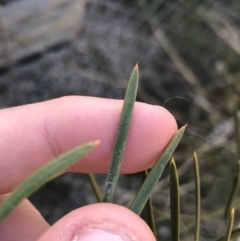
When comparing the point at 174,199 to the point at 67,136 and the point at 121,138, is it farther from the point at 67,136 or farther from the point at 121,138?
the point at 67,136

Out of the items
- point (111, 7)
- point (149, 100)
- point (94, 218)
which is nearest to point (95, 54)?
point (111, 7)

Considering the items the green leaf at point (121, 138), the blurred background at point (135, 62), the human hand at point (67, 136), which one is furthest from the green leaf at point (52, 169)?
the blurred background at point (135, 62)

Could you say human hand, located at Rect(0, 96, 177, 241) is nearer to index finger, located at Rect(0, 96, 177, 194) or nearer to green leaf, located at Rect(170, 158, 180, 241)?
index finger, located at Rect(0, 96, 177, 194)

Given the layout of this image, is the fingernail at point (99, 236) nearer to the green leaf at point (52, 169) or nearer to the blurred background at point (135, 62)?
the green leaf at point (52, 169)

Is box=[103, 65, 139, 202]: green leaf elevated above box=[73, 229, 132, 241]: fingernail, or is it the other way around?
box=[103, 65, 139, 202]: green leaf

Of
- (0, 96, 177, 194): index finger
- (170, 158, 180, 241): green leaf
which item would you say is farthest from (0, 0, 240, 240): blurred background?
(170, 158, 180, 241): green leaf

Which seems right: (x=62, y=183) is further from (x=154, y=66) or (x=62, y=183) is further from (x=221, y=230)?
(x=221, y=230)

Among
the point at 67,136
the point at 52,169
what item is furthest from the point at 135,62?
the point at 52,169
